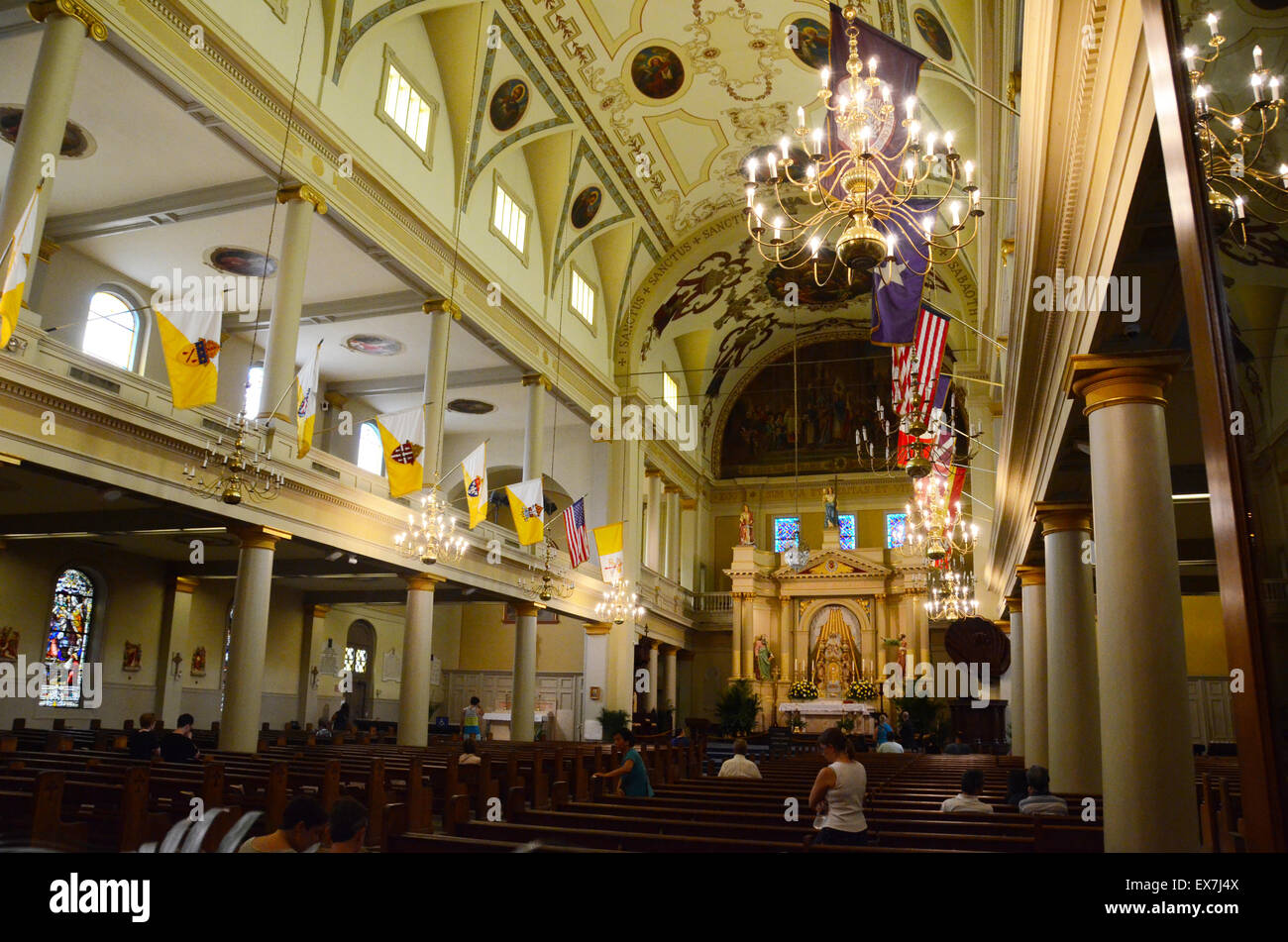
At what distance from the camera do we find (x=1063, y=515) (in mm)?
9438

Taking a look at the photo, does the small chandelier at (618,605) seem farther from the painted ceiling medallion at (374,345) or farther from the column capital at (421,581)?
the painted ceiling medallion at (374,345)

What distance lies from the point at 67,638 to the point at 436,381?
27.5 ft

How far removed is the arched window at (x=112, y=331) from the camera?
630 inches

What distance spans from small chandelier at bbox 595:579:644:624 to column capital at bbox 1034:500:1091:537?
1219 centimetres

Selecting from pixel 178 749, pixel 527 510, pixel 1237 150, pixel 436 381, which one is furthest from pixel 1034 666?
pixel 1237 150

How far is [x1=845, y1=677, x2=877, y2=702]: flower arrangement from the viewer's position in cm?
2628

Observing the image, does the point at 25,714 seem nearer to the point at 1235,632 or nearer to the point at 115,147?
the point at 115,147

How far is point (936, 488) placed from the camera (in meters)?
16.5

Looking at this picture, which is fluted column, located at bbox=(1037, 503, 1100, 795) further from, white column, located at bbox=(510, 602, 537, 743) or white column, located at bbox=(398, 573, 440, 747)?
white column, located at bbox=(510, 602, 537, 743)

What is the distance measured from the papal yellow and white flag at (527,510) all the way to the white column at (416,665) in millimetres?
1768

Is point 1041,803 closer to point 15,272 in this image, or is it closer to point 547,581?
point 15,272

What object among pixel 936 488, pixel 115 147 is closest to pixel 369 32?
pixel 115 147

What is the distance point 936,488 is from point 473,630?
1597cm
